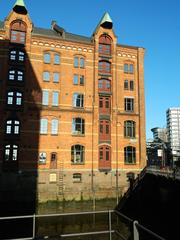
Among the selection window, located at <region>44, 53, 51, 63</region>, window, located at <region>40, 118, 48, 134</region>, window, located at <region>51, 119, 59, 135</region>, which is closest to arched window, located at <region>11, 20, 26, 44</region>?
window, located at <region>44, 53, 51, 63</region>

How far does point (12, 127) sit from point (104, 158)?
13.0 metres

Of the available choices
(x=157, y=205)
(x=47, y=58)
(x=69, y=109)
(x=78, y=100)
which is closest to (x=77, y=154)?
(x=69, y=109)

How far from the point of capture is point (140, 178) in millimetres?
28922

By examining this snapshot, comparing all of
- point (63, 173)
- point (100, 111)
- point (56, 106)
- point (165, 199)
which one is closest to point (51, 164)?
point (63, 173)

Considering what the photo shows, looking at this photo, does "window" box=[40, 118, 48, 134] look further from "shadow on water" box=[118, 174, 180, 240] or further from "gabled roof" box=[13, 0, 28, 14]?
"gabled roof" box=[13, 0, 28, 14]

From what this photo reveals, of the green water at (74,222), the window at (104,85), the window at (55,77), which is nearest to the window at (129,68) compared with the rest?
the window at (104,85)

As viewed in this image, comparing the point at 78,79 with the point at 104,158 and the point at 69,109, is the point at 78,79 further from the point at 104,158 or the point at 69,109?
the point at 104,158

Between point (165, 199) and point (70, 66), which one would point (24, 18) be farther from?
point (165, 199)

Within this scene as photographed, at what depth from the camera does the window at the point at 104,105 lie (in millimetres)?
34584

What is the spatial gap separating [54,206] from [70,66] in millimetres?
19028

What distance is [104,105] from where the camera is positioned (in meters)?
34.8

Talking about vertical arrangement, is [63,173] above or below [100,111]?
below

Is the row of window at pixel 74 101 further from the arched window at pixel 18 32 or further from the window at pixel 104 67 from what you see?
the arched window at pixel 18 32

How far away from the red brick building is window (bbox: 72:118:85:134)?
11cm
